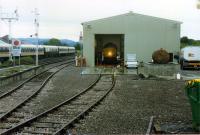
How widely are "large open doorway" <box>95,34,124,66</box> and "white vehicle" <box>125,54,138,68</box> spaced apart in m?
6.98

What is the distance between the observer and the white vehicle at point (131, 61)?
4650 centimetres

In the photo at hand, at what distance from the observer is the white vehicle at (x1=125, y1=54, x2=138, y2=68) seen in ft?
153

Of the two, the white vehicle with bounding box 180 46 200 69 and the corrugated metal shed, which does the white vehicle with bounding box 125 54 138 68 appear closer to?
the corrugated metal shed

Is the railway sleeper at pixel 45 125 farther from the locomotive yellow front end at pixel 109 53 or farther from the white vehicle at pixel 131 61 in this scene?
the locomotive yellow front end at pixel 109 53

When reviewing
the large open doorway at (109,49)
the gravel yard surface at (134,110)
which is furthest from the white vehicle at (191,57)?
the gravel yard surface at (134,110)

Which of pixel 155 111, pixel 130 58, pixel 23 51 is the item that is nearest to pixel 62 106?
pixel 155 111

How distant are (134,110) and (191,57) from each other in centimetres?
3407

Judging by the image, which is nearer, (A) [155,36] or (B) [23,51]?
(A) [155,36]

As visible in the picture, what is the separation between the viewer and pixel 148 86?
28297 millimetres

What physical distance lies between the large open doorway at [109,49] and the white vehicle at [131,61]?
6.98 m

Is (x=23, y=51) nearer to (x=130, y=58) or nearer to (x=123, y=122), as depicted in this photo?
(x=130, y=58)

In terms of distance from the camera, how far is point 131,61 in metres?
47.6

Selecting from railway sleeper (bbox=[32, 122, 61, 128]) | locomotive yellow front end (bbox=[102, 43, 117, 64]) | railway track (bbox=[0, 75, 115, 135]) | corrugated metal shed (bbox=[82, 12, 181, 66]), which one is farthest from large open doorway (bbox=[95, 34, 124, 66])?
railway sleeper (bbox=[32, 122, 61, 128])

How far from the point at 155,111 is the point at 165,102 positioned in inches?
124
